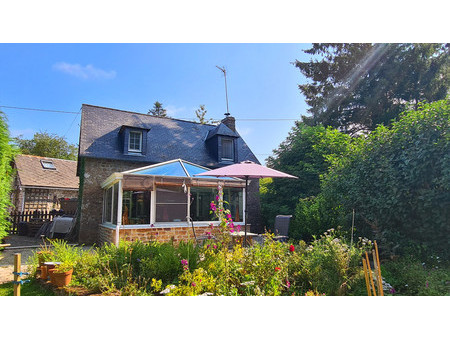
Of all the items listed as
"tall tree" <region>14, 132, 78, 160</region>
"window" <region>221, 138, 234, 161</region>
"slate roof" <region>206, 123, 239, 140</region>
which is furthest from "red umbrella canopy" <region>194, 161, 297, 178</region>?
"tall tree" <region>14, 132, 78, 160</region>

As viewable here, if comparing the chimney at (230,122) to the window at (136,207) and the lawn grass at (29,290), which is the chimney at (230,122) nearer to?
the window at (136,207)

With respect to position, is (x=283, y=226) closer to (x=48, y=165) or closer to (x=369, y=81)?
(x=369, y=81)

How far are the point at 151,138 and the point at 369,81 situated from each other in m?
14.1

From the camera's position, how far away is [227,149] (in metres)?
14.3

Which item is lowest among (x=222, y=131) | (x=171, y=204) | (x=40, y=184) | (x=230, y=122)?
(x=171, y=204)

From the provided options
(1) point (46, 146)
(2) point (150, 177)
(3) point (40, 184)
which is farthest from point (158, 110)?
(2) point (150, 177)

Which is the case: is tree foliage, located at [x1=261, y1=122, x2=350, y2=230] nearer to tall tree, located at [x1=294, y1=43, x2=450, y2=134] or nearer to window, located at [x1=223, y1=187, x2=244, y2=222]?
window, located at [x1=223, y1=187, x2=244, y2=222]

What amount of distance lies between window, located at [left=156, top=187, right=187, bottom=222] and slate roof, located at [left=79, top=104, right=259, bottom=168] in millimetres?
3177

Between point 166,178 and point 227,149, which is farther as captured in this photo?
point 227,149

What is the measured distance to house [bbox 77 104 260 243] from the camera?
8.80 meters

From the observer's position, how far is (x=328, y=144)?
12.7 m

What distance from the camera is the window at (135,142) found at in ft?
39.9
